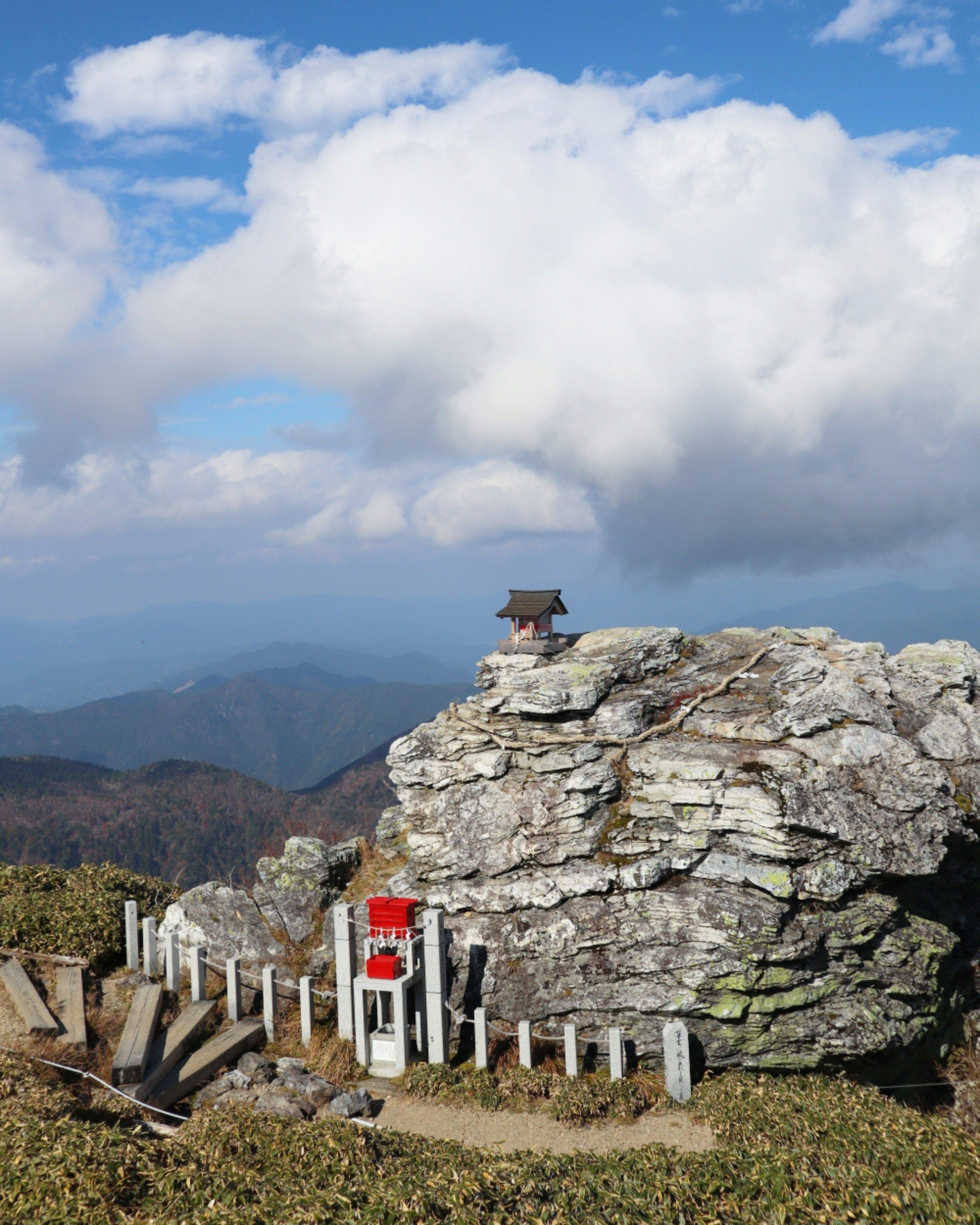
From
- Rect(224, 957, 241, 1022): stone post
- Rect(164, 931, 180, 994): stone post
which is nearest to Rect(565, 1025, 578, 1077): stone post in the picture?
Rect(224, 957, 241, 1022): stone post

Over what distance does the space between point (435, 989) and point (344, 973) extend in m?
2.38

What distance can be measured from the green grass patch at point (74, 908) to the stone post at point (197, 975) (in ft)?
10.5

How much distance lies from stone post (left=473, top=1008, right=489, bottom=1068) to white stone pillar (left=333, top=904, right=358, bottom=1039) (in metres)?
3.06

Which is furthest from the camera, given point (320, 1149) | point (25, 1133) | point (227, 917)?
point (227, 917)

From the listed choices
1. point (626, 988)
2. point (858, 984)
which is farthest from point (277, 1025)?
point (858, 984)

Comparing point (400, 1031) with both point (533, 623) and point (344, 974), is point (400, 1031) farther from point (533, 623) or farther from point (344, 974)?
point (533, 623)

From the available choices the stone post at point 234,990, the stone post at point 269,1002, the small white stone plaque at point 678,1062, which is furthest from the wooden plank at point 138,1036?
the small white stone plaque at point 678,1062

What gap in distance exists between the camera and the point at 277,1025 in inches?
725

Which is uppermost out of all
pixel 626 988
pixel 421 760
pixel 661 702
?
pixel 661 702

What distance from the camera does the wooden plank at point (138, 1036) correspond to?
15.3 m

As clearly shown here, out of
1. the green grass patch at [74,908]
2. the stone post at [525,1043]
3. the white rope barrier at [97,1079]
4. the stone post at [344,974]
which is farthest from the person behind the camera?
the green grass patch at [74,908]

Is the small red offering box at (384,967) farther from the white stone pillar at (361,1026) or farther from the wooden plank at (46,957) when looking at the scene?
the wooden plank at (46,957)

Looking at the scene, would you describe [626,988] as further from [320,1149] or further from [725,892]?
[320,1149]

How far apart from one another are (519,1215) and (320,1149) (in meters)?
3.69
